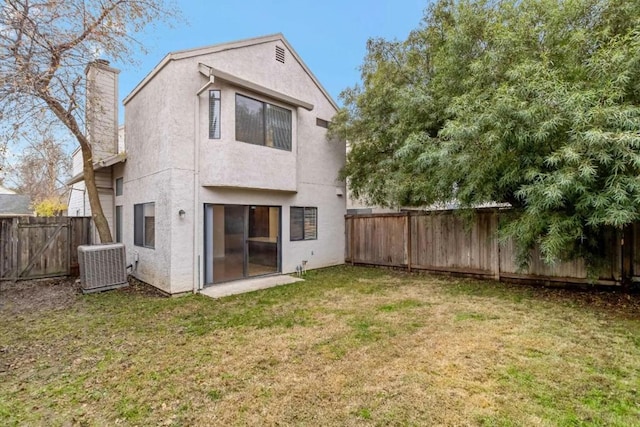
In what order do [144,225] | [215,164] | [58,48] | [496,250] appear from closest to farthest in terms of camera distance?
[58,48] < [215,164] < [144,225] < [496,250]

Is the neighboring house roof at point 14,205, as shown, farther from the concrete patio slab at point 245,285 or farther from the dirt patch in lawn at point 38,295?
the concrete patio slab at point 245,285

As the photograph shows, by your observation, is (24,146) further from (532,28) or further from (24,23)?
(532,28)

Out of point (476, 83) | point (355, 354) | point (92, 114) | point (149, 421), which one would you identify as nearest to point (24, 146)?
point (92, 114)

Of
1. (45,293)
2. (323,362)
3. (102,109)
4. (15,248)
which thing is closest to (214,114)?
(102,109)

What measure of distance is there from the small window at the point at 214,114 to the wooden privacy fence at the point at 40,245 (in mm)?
5148

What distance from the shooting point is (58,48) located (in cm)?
710

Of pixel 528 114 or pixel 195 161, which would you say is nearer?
pixel 528 114

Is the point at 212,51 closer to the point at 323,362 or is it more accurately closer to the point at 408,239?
the point at 323,362

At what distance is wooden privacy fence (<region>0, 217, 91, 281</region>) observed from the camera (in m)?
8.25

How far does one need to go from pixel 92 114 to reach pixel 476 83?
9289mm

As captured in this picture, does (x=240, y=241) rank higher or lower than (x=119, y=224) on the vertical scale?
lower

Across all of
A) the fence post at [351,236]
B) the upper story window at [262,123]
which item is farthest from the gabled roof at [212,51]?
the fence post at [351,236]

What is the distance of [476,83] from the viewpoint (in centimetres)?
695

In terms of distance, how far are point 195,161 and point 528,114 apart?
6.68 metres
